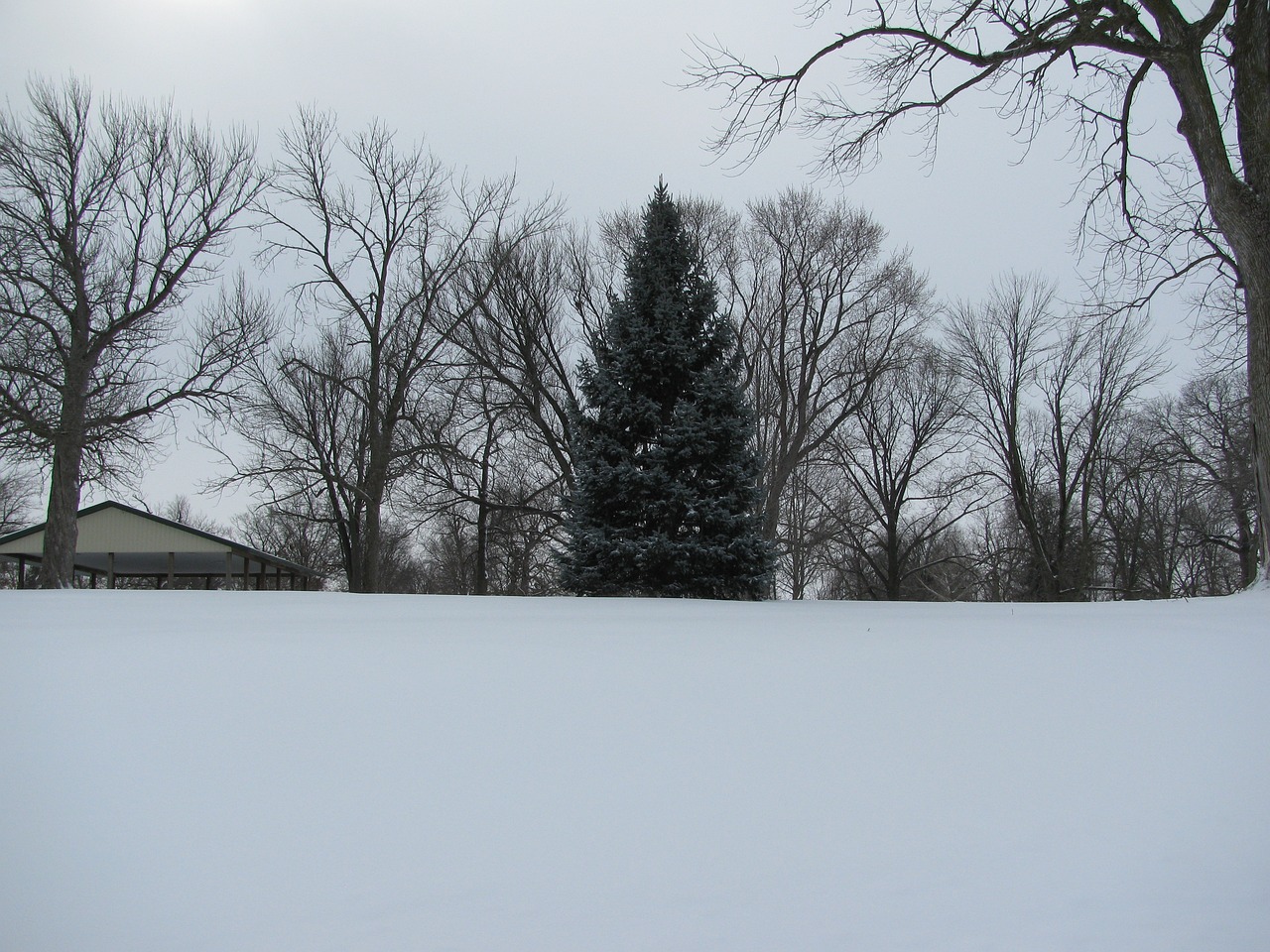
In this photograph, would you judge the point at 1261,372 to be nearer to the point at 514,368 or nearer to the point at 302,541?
the point at 514,368

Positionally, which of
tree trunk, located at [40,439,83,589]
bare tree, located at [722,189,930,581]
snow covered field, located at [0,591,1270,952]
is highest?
bare tree, located at [722,189,930,581]

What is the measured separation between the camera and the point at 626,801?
1.78m

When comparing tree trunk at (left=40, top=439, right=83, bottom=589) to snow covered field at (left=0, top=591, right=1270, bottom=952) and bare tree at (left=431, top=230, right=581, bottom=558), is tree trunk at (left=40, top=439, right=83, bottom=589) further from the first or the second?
snow covered field at (left=0, top=591, right=1270, bottom=952)

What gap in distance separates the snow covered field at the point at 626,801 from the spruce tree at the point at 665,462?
780 centimetres

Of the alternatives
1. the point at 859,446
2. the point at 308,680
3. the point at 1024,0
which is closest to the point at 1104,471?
the point at 859,446

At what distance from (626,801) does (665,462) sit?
9.70 metres

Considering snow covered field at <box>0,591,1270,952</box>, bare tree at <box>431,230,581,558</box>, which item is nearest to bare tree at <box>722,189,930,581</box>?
bare tree at <box>431,230,581,558</box>

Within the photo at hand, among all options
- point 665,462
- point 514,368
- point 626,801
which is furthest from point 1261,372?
point 514,368

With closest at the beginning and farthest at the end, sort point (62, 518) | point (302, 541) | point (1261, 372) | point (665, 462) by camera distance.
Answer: point (1261, 372) < point (665, 462) < point (62, 518) < point (302, 541)

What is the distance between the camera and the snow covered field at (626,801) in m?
1.33

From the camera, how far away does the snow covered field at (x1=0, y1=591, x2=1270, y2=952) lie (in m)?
1.33

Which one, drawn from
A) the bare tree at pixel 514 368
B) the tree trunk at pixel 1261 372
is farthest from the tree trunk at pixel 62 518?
the tree trunk at pixel 1261 372

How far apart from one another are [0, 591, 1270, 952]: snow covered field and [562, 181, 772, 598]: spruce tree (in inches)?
307

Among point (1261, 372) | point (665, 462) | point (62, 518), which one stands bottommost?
point (62, 518)
